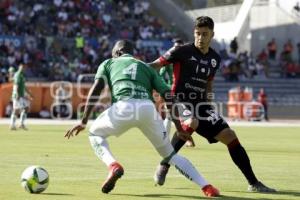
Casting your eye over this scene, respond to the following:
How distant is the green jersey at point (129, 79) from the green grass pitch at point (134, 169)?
1292 millimetres

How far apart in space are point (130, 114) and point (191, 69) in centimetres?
182

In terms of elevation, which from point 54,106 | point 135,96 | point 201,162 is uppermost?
point 135,96

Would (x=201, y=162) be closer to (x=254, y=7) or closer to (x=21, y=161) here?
(x=21, y=161)

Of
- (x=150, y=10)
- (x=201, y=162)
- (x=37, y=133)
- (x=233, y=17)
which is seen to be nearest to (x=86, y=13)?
(x=150, y=10)

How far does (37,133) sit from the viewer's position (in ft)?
88.5

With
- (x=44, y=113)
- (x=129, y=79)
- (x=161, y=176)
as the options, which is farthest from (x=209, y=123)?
(x=44, y=113)

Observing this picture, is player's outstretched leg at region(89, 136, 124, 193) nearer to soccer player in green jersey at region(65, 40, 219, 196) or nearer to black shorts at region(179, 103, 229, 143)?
soccer player in green jersey at region(65, 40, 219, 196)

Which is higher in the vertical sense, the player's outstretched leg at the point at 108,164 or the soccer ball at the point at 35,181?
the player's outstretched leg at the point at 108,164

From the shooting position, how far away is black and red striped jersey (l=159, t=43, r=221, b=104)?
1195 centimetres

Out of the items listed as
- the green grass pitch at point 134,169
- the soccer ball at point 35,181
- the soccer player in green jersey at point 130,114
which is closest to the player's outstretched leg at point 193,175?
the soccer player in green jersey at point 130,114

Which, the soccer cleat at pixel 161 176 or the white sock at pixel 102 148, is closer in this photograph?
the white sock at pixel 102 148

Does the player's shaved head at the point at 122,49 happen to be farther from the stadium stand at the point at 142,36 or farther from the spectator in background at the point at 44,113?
the stadium stand at the point at 142,36

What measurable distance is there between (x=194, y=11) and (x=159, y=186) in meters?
42.8

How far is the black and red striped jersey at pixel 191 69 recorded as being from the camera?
11.9m
